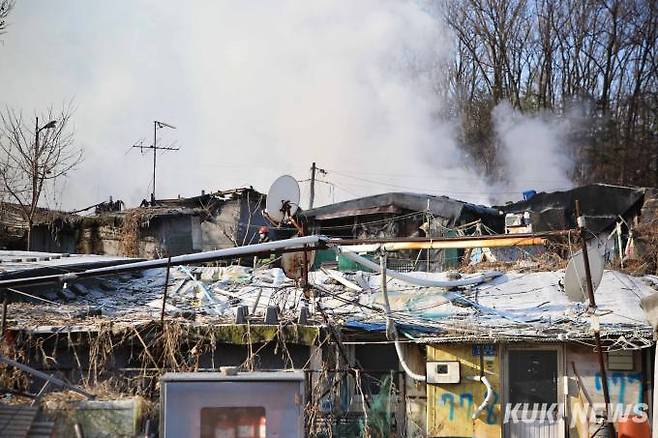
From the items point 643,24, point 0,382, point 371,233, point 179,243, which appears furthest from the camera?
point 643,24

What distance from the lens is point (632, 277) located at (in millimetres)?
15555

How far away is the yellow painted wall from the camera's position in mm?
13398

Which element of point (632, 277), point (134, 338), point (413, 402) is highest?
point (632, 277)

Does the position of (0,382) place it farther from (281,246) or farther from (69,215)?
(69,215)

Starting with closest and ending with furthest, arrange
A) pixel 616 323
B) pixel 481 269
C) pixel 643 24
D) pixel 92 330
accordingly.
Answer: pixel 92 330 < pixel 616 323 < pixel 481 269 < pixel 643 24

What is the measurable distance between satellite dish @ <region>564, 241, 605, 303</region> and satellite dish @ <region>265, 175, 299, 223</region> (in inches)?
214

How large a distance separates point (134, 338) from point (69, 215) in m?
17.1

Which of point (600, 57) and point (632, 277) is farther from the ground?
point (600, 57)

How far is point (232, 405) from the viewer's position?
8312 millimetres

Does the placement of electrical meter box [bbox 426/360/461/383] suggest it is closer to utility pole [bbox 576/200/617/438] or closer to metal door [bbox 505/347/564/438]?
metal door [bbox 505/347/564/438]

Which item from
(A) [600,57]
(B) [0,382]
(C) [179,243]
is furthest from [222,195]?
(A) [600,57]

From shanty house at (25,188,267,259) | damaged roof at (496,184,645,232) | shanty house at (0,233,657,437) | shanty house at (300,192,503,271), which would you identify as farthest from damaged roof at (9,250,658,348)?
shanty house at (25,188,267,259)

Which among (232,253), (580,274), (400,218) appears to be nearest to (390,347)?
(580,274)

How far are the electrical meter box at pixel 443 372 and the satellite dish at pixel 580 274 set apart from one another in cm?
237
